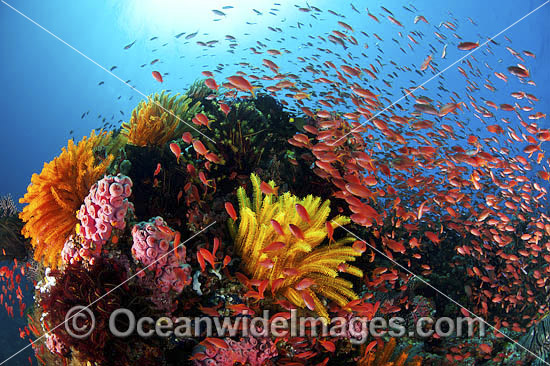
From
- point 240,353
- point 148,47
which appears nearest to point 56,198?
point 240,353

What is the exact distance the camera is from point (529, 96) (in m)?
7.03

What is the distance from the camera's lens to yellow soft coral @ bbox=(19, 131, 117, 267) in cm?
442

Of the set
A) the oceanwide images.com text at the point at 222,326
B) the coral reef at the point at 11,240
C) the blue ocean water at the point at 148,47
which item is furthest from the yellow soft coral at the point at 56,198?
the blue ocean water at the point at 148,47

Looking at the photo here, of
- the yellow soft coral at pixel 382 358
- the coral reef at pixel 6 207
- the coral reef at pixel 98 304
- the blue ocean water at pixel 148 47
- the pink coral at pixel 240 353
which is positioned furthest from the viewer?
the blue ocean water at pixel 148 47

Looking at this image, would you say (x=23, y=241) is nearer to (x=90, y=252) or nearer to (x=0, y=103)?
(x=90, y=252)

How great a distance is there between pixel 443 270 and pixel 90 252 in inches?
313

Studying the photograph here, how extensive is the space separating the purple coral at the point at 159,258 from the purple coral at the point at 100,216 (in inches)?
14.5

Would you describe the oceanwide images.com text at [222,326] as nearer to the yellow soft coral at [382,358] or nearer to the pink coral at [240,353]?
the pink coral at [240,353]

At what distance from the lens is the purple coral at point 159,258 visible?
3.73 meters

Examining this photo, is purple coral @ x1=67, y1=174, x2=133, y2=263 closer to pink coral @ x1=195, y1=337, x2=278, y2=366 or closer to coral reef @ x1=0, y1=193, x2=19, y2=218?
pink coral @ x1=195, y1=337, x2=278, y2=366

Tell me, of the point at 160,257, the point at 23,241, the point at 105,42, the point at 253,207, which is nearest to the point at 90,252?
the point at 160,257

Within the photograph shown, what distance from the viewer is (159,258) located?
148 inches

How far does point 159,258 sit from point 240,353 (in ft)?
4.62

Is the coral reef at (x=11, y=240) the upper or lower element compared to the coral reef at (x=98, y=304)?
lower
